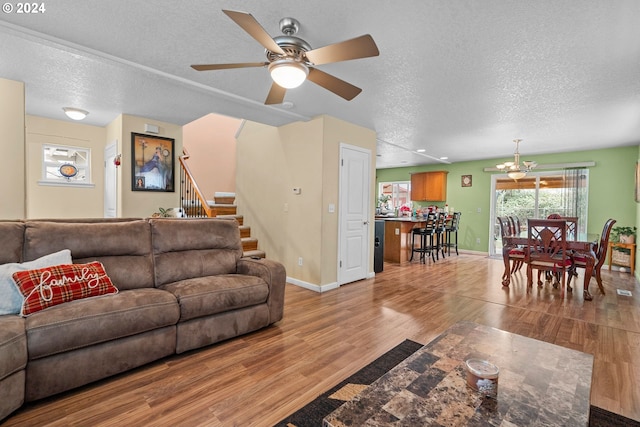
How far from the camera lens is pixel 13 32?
7.60ft

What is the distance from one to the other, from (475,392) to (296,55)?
2.12 m

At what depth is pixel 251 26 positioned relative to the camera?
1591 mm

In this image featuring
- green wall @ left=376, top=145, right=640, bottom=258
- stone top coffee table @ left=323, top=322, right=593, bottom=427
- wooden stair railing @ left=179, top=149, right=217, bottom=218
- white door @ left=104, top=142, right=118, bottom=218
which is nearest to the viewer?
stone top coffee table @ left=323, top=322, right=593, bottom=427

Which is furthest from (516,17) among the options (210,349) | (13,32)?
(13,32)

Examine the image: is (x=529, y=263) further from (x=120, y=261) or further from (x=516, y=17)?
(x=120, y=261)

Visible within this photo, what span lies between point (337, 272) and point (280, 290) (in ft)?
5.36

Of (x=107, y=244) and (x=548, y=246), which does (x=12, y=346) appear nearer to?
(x=107, y=244)

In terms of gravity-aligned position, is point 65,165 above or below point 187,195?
above

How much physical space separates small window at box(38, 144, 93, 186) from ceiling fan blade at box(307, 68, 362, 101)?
4.99m

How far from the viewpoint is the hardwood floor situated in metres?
1.73

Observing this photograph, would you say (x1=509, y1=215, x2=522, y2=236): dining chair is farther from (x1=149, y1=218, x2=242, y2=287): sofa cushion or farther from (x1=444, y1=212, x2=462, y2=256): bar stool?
(x1=149, y1=218, x2=242, y2=287): sofa cushion

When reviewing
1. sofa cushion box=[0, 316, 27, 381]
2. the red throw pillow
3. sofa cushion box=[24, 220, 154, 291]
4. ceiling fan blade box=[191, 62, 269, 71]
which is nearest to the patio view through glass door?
ceiling fan blade box=[191, 62, 269, 71]

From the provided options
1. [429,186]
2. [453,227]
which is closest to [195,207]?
[453,227]

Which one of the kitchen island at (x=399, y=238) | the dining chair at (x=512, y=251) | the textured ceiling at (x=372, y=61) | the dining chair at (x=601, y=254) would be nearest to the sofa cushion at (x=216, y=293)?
the textured ceiling at (x=372, y=61)
